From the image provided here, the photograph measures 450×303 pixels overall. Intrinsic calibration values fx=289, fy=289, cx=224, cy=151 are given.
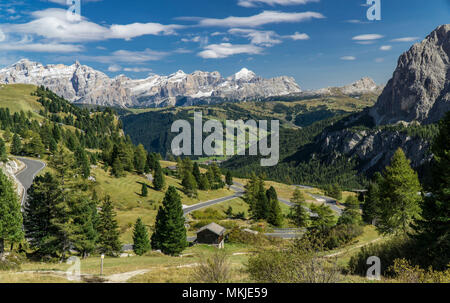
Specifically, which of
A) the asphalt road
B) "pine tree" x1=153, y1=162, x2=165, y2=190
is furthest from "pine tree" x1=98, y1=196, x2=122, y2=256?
"pine tree" x1=153, y1=162, x2=165, y2=190

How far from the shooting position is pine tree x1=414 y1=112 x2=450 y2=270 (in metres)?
20.6

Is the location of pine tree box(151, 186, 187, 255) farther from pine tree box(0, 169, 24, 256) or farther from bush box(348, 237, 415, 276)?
bush box(348, 237, 415, 276)

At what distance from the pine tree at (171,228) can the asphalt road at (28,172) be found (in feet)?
116

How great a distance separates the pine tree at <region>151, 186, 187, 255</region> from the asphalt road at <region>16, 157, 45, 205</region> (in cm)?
3542

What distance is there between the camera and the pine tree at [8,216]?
32.5 meters

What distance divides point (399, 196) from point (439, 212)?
40.7ft

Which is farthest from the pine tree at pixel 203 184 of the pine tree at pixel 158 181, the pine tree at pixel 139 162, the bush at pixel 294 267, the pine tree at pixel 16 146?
the bush at pixel 294 267

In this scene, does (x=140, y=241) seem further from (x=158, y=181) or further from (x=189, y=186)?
(x=189, y=186)

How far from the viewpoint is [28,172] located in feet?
267

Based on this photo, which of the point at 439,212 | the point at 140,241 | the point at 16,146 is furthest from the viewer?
the point at 16,146

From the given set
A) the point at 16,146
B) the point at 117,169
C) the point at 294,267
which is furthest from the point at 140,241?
the point at 16,146

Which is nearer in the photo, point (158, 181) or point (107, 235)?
point (107, 235)
